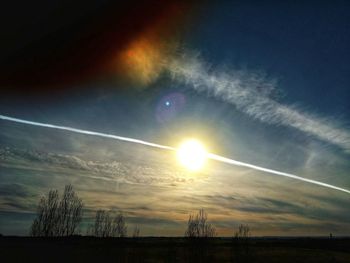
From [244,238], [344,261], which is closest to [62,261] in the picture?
[244,238]

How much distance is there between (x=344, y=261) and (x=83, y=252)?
127 feet

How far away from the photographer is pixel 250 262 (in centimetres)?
4628

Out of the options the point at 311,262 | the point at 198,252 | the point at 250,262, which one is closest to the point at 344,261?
the point at 311,262

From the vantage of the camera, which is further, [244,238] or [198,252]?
[244,238]

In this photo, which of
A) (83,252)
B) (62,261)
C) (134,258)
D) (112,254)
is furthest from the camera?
(134,258)

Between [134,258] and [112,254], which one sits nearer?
[112,254]

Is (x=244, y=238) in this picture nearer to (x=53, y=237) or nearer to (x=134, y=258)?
(x=134, y=258)

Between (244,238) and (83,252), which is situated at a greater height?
(244,238)

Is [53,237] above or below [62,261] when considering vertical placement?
above

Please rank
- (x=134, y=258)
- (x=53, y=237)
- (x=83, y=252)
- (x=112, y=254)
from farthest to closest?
(x=53, y=237), (x=134, y=258), (x=112, y=254), (x=83, y=252)

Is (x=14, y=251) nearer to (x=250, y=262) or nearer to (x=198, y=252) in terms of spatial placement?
(x=198, y=252)

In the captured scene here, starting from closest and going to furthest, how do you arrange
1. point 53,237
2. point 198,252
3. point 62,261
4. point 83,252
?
Answer: point 62,261
point 83,252
point 198,252
point 53,237

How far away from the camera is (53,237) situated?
173 ft

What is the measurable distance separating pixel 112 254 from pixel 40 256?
31.3 ft
